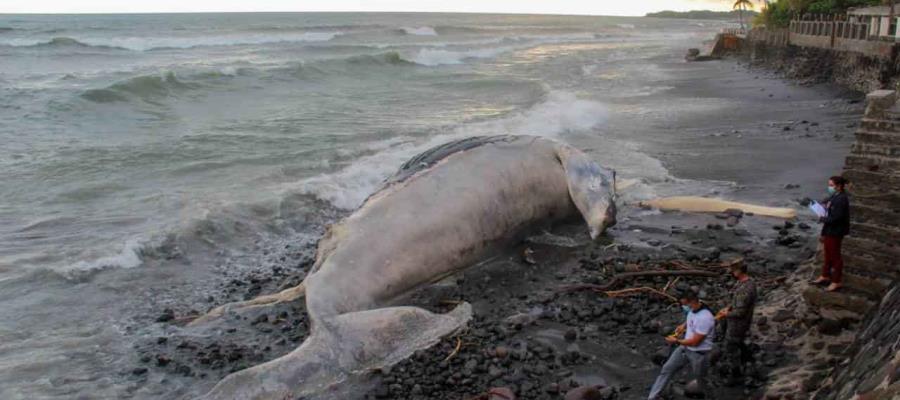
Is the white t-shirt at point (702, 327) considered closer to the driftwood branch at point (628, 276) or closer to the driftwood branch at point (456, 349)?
the driftwood branch at point (456, 349)

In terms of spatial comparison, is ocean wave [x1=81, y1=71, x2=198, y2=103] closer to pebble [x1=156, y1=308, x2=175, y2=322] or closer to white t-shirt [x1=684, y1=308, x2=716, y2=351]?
pebble [x1=156, y1=308, x2=175, y2=322]

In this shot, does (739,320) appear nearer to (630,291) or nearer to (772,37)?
(630,291)

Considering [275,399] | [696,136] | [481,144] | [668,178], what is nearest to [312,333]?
[275,399]

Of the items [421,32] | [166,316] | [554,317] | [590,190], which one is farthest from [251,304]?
[421,32]

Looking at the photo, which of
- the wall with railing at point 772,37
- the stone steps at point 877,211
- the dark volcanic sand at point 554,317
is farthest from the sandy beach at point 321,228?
the wall with railing at point 772,37

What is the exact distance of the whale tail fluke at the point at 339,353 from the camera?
21.6ft

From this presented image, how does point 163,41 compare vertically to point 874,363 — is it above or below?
above

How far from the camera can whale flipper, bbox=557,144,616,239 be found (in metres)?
10.9

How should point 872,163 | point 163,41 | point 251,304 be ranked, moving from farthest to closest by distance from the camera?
point 163,41 → point 251,304 → point 872,163

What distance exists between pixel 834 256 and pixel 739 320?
1400mm

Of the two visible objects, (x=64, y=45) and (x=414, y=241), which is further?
(x=64, y=45)

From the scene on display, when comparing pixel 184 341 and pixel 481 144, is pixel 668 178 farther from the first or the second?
pixel 184 341

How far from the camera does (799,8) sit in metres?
52.3

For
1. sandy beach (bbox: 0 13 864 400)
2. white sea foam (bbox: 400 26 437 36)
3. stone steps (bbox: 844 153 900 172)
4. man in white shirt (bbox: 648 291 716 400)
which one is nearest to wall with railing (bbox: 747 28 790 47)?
sandy beach (bbox: 0 13 864 400)
